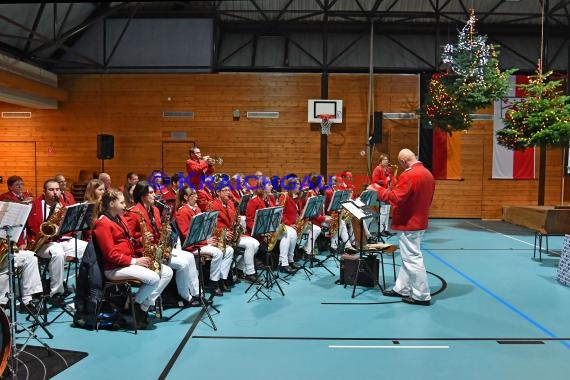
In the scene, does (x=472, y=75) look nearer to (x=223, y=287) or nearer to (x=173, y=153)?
(x=223, y=287)

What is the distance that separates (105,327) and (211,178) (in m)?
4.40

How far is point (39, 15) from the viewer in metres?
12.9

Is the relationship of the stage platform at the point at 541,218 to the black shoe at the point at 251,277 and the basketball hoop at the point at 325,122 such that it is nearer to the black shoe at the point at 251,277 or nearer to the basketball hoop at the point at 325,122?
the black shoe at the point at 251,277

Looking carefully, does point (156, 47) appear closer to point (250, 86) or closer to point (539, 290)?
point (250, 86)

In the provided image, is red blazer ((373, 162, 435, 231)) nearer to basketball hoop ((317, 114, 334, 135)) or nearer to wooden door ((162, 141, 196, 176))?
basketball hoop ((317, 114, 334, 135))

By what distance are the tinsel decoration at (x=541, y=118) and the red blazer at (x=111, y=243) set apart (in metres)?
10.2

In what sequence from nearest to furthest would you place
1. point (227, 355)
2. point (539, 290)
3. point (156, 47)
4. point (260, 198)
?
point (227, 355), point (539, 290), point (260, 198), point (156, 47)

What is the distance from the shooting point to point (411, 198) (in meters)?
6.72

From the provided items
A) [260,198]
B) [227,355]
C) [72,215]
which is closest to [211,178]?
[260,198]

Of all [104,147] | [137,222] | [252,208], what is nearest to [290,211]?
[252,208]

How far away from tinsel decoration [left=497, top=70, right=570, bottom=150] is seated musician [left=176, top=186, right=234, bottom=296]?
8.57m

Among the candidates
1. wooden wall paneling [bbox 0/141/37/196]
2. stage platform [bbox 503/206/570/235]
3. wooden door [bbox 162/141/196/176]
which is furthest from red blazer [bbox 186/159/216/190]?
wooden wall paneling [bbox 0/141/37/196]

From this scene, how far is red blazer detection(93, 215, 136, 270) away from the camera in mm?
5328

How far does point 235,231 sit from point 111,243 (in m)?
2.49
